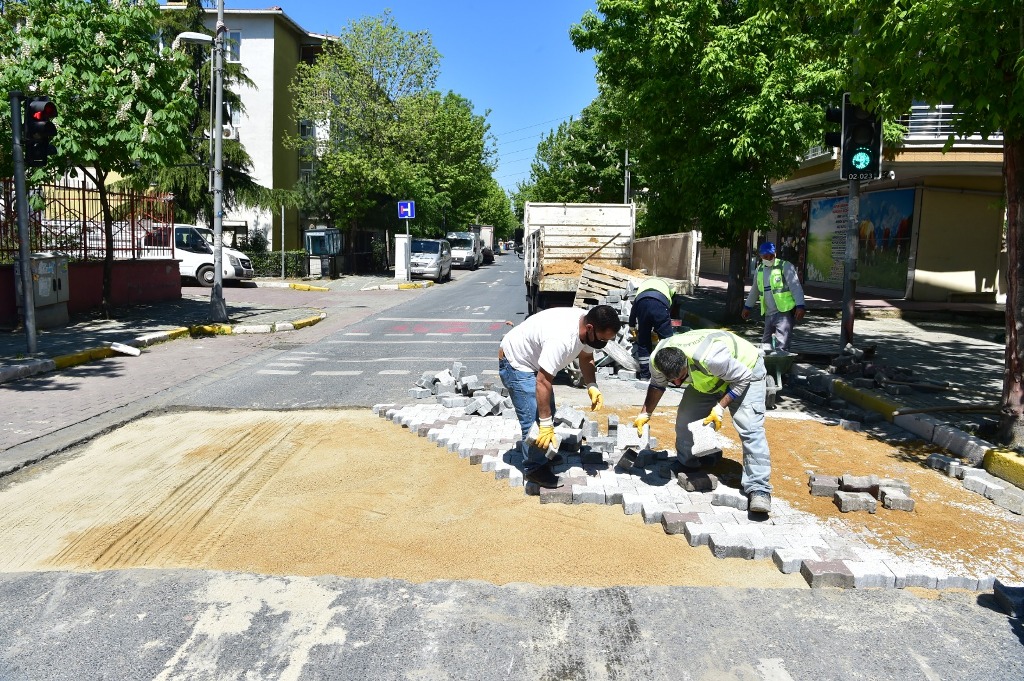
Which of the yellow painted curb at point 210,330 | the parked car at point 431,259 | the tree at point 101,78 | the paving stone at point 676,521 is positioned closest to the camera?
the paving stone at point 676,521

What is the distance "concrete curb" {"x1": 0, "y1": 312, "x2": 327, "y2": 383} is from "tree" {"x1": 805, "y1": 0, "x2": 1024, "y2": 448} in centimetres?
1067

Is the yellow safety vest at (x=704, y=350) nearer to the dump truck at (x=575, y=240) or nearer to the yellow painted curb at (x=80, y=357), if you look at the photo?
the yellow painted curb at (x=80, y=357)

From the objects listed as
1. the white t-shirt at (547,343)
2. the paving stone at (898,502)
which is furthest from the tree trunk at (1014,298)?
the white t-shirt at (547,343)

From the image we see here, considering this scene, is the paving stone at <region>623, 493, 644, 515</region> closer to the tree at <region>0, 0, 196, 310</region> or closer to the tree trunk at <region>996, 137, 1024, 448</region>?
the tree trunk at <region>996, 137, 1024, 448</region>

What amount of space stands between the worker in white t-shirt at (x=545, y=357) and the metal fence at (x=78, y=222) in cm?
1190

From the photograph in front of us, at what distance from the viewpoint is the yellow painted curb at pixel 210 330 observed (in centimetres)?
1480

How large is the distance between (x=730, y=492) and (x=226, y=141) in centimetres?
2949

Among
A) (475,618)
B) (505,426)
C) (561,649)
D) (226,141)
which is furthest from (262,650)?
(226,141)

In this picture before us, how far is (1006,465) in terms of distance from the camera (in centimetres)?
626

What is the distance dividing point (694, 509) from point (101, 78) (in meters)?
12.6

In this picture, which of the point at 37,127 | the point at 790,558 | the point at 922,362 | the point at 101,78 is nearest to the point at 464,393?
the point at 790,558

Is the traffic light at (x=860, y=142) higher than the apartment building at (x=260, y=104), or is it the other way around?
the apartment building at (x=260, y=104)

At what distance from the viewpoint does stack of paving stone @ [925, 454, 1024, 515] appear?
5545mm

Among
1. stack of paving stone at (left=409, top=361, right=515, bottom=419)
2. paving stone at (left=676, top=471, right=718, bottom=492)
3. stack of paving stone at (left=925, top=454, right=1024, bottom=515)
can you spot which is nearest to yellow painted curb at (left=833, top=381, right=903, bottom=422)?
stack of paving stone at (left=925, top=454, right=1024, bottom=515)
